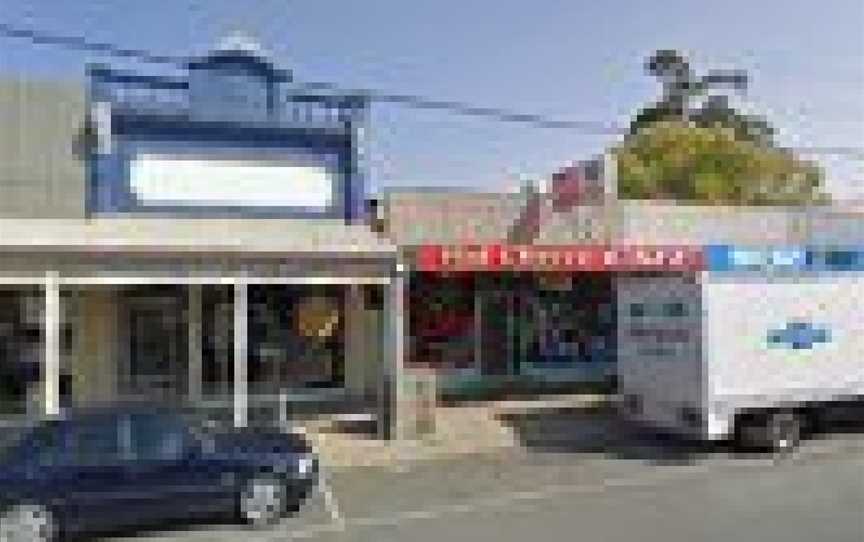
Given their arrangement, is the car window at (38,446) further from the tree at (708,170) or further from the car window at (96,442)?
the tree at (708,170)

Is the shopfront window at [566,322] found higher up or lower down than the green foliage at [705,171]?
lower down

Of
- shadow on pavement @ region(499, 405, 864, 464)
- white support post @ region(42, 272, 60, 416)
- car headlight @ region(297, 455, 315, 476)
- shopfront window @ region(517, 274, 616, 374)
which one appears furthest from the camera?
shopfront window @ region(517, 274, 616, 374)

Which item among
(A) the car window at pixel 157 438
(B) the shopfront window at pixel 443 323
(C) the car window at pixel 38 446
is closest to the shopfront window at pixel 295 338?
(B) the shopfront window at pixel 443 323

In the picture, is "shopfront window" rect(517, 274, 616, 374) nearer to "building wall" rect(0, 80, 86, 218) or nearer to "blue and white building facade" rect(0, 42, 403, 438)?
"blue and white building facade" rect(0, 42, 403, 438)

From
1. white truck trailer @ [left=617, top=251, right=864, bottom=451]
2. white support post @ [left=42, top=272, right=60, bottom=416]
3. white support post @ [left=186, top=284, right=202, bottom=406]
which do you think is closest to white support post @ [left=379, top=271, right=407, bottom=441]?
white truck trailer @ [left=617, top=251, right=864, bottom=451]

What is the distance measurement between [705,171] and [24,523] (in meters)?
34.4

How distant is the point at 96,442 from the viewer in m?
9.05

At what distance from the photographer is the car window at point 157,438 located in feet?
30.1

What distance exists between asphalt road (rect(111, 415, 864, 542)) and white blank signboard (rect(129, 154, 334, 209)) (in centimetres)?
535

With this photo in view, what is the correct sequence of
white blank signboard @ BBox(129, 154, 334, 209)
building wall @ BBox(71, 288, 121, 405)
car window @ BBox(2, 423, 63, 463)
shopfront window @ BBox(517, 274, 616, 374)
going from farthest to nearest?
1. shopfront window @ BBox(517, 274, 616, 374)
2. building wall @ BBox(71, 288, 121, 405)
3. white blank signboard @ BBox(129, 154, 334, 209)
4. car window @ BBox(2, 423, 63, 463)

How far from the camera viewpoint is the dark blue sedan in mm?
8680

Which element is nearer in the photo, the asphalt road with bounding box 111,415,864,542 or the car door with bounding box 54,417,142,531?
the car door with bounding box 54,417,142,531

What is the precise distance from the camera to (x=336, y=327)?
56.7 feet

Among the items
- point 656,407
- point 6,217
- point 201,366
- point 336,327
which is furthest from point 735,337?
point 6,217
